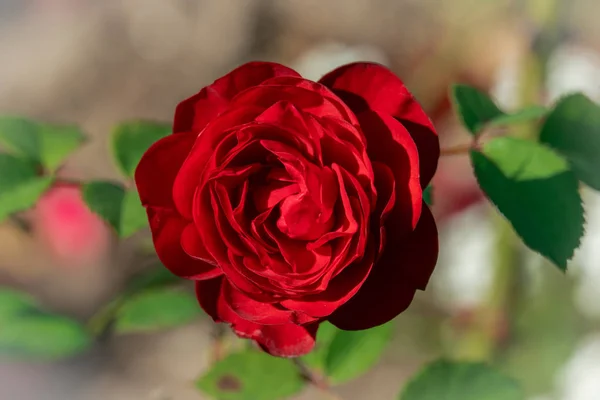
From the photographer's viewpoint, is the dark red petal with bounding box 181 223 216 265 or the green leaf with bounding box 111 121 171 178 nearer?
the dark red petal with bounding box 181 223 216 265

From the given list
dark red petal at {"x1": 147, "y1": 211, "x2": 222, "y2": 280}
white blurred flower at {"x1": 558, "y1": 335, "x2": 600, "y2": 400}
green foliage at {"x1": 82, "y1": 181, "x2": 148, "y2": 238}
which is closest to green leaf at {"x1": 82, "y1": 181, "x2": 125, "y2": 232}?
green foliage at {"x1": 82, "y1": 181, "x2": 148, "y2": 238}

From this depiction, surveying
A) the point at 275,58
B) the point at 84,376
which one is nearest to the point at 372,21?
the point at 275,58

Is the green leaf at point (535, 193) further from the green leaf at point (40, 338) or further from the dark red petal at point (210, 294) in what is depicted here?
the green leaf at point (40, 338)

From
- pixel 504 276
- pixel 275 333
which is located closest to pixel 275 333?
pixel 275 333

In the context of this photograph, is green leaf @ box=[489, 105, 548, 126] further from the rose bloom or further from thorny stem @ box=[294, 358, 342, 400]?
thorny stem @ box=[294, 358, 342, 400]

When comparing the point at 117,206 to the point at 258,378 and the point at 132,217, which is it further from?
the point at 258,378

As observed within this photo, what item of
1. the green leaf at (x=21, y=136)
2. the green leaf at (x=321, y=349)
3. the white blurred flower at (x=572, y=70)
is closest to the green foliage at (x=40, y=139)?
the green leaf at (x=21, y=136)
